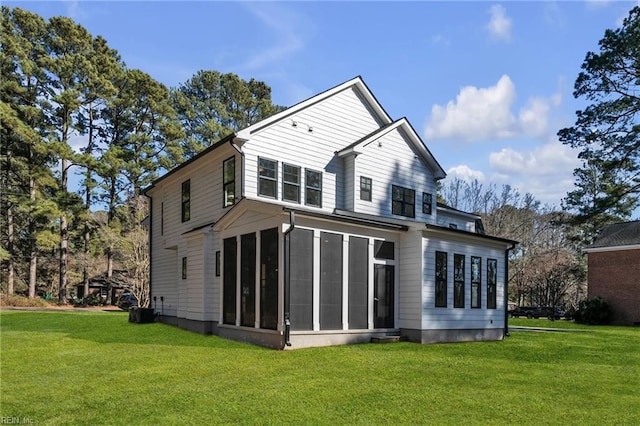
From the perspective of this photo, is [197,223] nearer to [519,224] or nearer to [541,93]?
[541,93]

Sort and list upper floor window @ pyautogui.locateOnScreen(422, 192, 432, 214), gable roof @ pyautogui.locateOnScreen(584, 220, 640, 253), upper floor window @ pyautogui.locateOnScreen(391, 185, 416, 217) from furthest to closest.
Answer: gable roof @ pyautogui.locateOnScreen(584, 220, 640, 253), upper floor window @ pyautogui.locateOnScreen(422, 192, 432, 214), upper floor window @ pyautogui.locateOnScreen(391, 185, 416, 217)

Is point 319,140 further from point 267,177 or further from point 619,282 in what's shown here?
point 619,282

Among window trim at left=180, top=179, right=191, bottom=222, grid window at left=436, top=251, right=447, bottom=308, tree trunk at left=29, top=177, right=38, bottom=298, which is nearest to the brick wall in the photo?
grid window at left=436, top=251, right=447, bottom=308

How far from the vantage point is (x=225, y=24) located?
43.5 ft

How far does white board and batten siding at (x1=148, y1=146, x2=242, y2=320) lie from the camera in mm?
15141

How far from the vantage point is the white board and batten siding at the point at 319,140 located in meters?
14.8

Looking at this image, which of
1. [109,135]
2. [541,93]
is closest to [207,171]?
[541,93]

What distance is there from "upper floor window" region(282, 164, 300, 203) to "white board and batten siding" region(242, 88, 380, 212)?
0.16 m

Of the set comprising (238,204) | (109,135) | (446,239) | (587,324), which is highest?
(109,135)

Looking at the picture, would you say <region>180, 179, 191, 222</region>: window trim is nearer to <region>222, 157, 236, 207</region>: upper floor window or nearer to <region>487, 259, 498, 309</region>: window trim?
<region>222, 157, 236, 207</region>: upper floor window

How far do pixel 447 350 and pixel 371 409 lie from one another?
619cm

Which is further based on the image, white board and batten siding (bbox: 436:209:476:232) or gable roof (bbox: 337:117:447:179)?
white board and batten siding (bbox: 436:209:476:232)

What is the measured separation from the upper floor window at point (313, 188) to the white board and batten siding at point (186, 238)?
8.16 ft

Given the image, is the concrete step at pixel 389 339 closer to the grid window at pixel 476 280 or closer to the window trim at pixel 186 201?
the grid window at pixel 476 280
